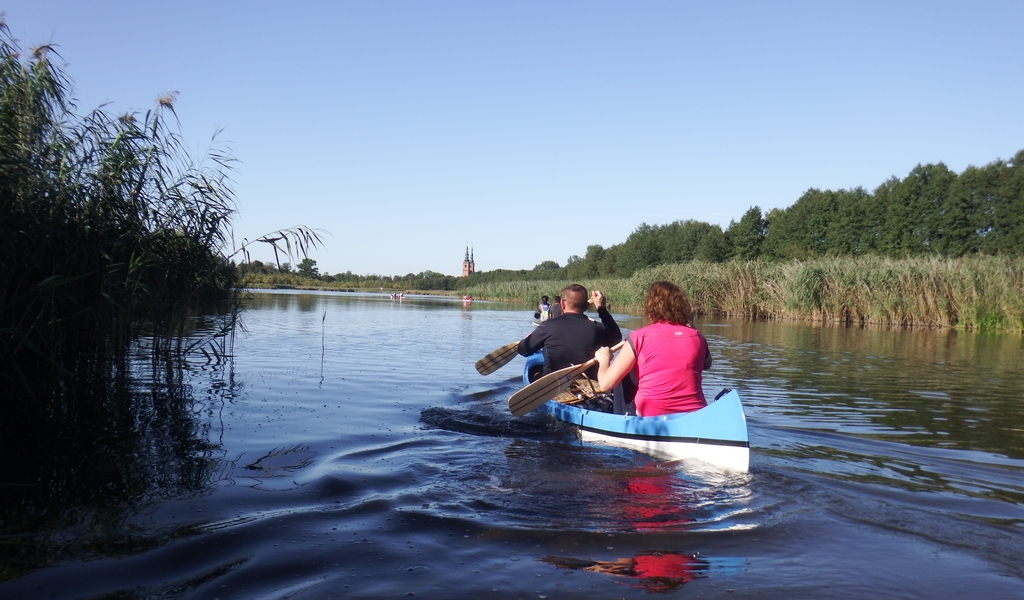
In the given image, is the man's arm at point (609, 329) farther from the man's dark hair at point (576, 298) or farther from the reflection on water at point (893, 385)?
the reflection on water at point (893, 385)

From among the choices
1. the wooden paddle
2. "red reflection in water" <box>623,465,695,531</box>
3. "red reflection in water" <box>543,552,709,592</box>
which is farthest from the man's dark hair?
"red reflection in water" <box>543,552,709,592</box>

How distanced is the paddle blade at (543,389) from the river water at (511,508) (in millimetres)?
269

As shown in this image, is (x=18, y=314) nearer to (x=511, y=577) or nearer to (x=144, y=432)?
(x=144, y=432)

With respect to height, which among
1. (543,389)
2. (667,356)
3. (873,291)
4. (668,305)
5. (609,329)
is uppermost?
(873,291)

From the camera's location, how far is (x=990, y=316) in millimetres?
21922

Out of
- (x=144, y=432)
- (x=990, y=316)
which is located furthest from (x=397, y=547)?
(x=990, y=316)

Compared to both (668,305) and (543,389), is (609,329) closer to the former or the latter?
(543,389)

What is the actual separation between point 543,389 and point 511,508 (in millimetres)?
2721

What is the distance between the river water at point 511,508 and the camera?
129 inches

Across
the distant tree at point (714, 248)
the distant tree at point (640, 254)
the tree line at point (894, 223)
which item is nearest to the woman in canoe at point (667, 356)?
the tree line at point (894, 223)

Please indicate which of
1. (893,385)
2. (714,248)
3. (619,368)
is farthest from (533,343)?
(714,248)

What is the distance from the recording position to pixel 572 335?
7289 millimetres

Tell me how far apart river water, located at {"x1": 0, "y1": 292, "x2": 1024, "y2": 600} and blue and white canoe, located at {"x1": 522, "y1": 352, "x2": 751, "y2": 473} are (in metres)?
0.14

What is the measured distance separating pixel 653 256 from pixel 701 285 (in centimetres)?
4638
